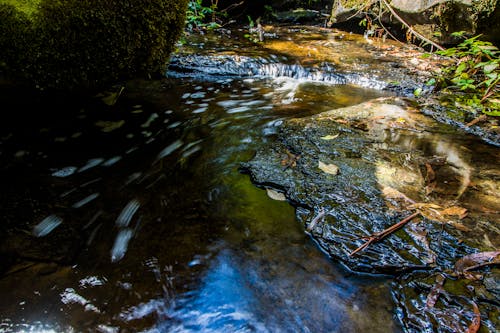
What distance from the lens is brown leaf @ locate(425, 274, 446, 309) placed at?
1717 millimetres

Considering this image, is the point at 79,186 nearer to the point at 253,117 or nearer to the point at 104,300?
the point at 104,300

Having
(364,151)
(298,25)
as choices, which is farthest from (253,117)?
(298,25)

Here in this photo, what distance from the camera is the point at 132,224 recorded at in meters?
2.32

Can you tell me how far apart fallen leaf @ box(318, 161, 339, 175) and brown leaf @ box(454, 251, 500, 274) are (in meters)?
1.16

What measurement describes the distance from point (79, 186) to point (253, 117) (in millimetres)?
2400

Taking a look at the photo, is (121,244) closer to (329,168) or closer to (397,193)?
(329,168)

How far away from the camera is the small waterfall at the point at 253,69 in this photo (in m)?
5.98

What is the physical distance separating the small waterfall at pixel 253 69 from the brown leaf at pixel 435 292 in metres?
4.64

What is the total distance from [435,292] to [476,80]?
4.96 metres

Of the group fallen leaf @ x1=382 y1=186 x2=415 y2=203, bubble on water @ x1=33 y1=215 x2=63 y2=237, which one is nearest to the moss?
bubble on water @ x1=33 y1=215 x2=63 y2=237

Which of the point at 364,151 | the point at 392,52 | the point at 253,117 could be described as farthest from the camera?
the point at 392,52

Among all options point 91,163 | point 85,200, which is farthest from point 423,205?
point 91,163

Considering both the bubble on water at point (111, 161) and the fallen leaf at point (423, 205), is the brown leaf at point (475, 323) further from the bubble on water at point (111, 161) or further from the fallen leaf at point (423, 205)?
the bubble on water at point (111, 161)

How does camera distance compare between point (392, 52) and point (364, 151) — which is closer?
point (364, 151)
